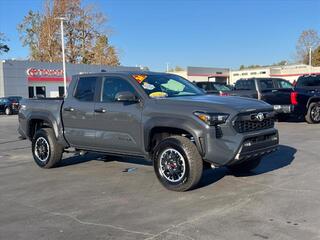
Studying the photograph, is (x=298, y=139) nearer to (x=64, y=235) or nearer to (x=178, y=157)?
(x=178, y=157)

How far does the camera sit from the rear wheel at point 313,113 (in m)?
16.9

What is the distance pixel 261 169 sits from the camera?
8289mm

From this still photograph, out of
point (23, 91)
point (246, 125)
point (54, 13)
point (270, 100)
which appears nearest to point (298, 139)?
point (270, 100)

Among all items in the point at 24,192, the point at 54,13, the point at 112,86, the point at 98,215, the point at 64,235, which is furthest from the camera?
the point at 54,13

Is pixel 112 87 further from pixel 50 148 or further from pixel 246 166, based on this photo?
pixel 246 166

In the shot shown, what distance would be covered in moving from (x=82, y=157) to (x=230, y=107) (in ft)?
16.5

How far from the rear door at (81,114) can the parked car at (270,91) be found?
32.6 ft

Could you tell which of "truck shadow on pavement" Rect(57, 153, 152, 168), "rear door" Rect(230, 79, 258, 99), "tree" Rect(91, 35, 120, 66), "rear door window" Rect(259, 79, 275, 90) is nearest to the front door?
"truck shadow on pavement" Rect(57, 153, 152, 168)

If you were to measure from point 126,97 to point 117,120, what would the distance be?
1.85 feet

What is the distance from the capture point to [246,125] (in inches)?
267

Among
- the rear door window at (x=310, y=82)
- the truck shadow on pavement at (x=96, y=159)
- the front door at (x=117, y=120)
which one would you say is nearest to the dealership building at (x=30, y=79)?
the rear door window at (x=310, y=82)

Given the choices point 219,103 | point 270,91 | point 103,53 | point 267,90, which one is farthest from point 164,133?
point 103,53

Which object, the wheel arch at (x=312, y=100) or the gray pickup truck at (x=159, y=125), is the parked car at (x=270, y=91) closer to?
the wheel arch at (x=312, y=100)

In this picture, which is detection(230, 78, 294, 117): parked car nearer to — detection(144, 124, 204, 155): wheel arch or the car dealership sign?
detection(144, 124, 204, 155): wheel arch
